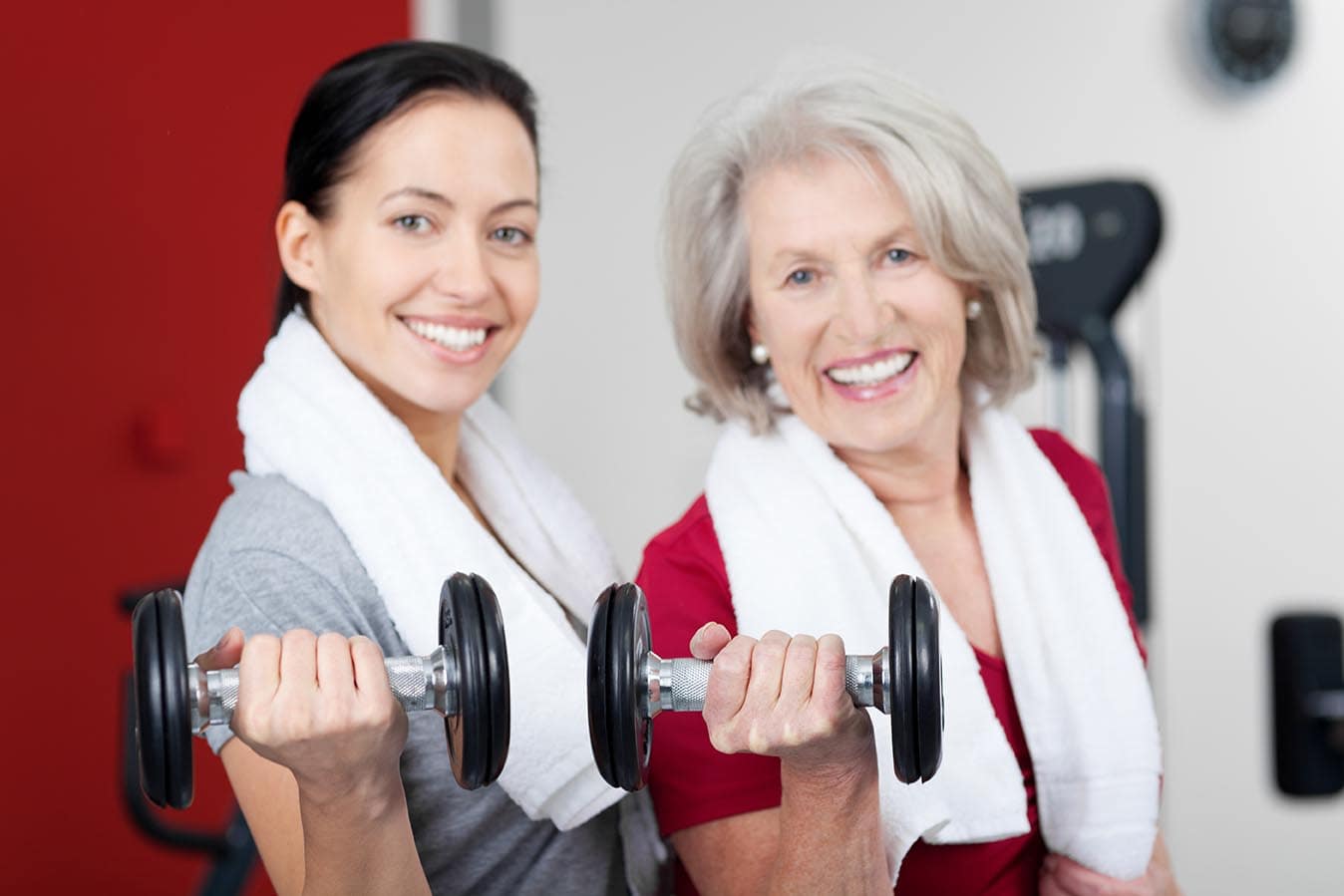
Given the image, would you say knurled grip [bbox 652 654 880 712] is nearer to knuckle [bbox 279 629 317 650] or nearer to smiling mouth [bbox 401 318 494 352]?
knuckle [bbox 279 629 317 650]

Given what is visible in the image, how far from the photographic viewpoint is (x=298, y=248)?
955mm

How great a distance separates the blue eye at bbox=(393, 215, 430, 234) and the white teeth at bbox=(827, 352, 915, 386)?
0.28 meters

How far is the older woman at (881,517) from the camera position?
3.18ft

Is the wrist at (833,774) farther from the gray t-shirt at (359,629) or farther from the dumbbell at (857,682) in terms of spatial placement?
the gray t-shirt at (359,629)

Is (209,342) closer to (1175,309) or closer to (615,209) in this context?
(615,209)

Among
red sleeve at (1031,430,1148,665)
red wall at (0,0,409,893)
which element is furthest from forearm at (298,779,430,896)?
red wall at (0,0,409,893)

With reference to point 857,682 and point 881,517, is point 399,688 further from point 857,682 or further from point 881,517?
point 881,517

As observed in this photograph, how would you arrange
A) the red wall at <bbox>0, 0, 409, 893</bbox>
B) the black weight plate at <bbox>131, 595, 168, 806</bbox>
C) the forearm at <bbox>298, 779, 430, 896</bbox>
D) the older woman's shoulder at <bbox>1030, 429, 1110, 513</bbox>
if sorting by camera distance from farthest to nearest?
1. the red wall at <bbox>0, 0, 409, 893</bbox>
2. the older woman's shoulder at <bbox>1030, 429, 1110, 513</bbox>
3. the forearm at <bbox>298, 779, 430, 896</bbox>
4. the black weight plate at <bbox>131, 595, 168, 806</bbox>

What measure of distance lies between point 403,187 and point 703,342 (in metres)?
0.25

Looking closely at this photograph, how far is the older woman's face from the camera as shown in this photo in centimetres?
99

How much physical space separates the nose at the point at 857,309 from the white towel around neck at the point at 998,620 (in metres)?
0.10

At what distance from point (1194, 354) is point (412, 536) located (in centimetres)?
183

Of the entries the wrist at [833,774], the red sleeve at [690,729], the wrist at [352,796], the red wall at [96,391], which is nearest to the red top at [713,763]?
the red sleeve at [690,729]

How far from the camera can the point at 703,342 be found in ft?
3.54
